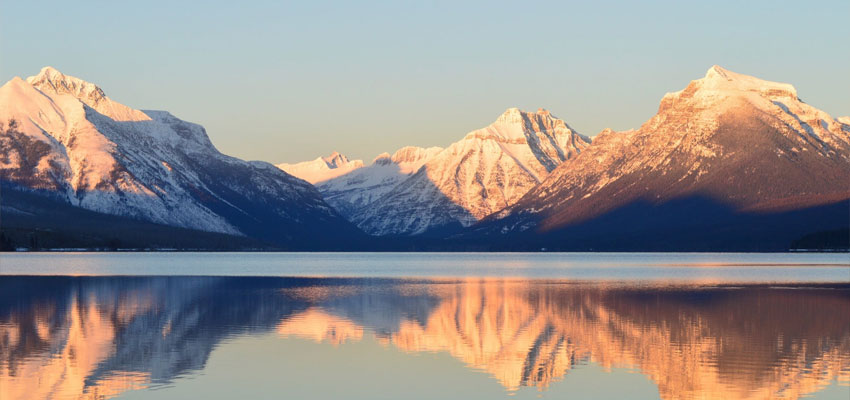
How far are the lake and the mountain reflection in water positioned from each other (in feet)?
0.48

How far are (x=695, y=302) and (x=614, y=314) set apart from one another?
14838 millimetres

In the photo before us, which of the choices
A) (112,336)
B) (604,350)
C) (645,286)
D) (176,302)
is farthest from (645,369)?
(645,286)

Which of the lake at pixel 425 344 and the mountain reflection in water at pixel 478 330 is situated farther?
the mountain reflection in water at pixel 478 330

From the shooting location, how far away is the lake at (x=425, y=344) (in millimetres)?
46344

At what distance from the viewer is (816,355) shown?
55.7 m

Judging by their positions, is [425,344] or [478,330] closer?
[425,344]

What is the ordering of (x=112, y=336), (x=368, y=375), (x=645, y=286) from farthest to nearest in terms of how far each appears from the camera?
(x=645, y=286)
(x=112, y=336)
(x=368, y=375)

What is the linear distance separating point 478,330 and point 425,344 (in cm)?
821

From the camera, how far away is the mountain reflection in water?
48.8 meters

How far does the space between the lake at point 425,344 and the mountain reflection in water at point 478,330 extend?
15 cm

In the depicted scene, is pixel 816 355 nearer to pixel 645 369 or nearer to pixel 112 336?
pixel 645 369

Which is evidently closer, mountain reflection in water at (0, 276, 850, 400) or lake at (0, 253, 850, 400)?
lake at (0, 253, 850, 400)

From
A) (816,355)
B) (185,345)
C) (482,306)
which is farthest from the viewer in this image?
(482,306)

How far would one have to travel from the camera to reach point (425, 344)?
62.2 m
